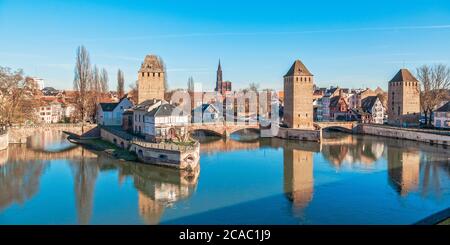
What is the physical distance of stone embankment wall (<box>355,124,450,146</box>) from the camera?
34213 mm

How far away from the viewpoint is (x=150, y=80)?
37.5 m

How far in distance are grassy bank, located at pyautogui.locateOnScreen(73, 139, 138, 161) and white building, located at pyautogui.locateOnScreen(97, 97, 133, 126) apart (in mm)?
4664

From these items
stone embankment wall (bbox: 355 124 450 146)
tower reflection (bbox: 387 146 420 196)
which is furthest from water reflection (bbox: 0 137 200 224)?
stone embankment wall (bbox: 355 124 450 146)

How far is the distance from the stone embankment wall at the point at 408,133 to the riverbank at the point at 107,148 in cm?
2612

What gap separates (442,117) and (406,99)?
19.5 feet

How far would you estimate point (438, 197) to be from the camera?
648 inches

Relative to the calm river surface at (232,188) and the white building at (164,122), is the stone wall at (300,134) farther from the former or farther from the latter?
the white building at (164,122)

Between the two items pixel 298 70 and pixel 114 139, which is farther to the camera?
pixel 298 70

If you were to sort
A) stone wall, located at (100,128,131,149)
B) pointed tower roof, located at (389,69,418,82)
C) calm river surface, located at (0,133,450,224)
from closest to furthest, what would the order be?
calm river surface, located at (0,133,450,224), stone wall, located at (100,128,131,149), pointed tower roof, located at (389,69,418,82)

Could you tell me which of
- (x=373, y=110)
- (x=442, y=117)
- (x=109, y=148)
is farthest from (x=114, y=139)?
(x=373, y=110)

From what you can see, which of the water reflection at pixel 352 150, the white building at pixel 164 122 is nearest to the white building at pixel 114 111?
the white building at pixel 164 122

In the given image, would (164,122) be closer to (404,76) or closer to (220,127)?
(220,127)

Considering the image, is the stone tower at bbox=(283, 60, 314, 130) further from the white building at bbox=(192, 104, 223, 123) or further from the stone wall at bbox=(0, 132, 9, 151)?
the stone wall at bbox=(0, 132, 9, 151)

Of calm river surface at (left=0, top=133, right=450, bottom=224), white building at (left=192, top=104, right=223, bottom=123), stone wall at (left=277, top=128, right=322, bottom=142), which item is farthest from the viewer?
white building at (left=192, top=104, right=223, bottom=123)
